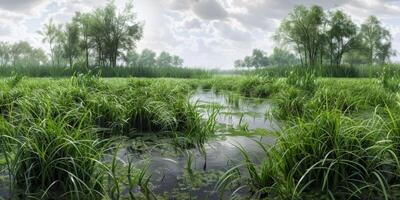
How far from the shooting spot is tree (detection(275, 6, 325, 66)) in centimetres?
4222

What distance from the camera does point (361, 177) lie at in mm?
2531

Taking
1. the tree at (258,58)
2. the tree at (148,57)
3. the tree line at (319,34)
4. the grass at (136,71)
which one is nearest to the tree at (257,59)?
the tree at (258,58)

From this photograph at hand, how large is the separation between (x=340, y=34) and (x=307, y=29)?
4.35 metres

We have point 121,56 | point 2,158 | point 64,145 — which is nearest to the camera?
point 64,145

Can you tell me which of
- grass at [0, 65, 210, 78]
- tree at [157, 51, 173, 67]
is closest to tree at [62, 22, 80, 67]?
grass at [0, 65, 210, 78]

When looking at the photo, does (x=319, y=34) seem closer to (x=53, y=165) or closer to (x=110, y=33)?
(x=110, y=33)

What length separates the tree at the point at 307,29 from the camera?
139ft

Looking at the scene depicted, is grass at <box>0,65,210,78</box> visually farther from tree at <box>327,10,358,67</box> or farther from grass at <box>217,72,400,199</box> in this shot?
tree at <box>327,10,358,67</box>

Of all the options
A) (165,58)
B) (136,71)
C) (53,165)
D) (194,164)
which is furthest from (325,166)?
(165,58)

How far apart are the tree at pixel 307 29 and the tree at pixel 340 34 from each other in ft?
4.19

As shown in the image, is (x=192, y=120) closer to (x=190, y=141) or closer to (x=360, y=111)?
(x=190, y=141)

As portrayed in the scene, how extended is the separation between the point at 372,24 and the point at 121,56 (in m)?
41.9

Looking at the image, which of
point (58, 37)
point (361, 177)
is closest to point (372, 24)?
point (58, 37)

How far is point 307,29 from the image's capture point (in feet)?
140
